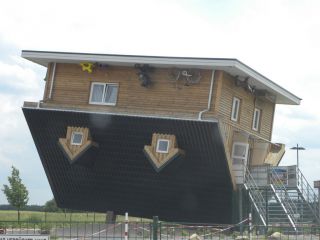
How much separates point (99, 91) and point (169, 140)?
4.13 m

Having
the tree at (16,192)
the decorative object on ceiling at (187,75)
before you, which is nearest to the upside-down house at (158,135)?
the decorative object on ceiling at (187,75)

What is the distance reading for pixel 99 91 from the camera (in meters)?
30.7

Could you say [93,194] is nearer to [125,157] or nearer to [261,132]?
[125,157]

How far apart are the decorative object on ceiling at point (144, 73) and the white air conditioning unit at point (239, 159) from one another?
5054 millimetres

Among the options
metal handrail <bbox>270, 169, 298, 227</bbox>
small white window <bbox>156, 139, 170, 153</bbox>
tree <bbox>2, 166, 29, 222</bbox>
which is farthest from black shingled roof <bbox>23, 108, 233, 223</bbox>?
tree <bbox>2, 166, 29, 222</bbox>

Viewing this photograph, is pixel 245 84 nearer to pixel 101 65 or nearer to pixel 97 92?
pixel 101 65

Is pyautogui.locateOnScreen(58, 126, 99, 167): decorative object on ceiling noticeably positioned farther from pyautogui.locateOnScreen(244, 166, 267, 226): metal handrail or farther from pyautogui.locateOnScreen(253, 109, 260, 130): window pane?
pyautogui.locateOnScreen(253, 109, 260, 130): window pane

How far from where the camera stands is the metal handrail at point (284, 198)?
29919 mm

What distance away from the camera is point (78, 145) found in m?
30.7

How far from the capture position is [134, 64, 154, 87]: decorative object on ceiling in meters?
29.3

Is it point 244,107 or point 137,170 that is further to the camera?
point 244,107

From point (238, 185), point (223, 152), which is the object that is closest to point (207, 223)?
point (238, 185)

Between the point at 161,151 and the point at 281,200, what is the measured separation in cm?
614

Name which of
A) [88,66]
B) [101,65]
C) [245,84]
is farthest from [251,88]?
[88,66]
